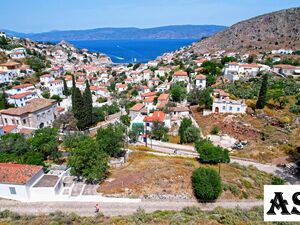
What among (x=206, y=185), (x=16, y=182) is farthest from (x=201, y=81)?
(x=16, y=182)

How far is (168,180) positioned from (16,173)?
17201 mm

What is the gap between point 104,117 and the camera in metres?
64.1

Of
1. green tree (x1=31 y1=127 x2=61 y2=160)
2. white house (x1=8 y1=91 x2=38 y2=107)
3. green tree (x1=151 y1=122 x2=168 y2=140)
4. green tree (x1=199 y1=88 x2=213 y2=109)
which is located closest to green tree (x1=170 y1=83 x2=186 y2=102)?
green tree (x1=199 y1=88 x2=213 y2=109)

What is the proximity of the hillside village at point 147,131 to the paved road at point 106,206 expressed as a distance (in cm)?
90

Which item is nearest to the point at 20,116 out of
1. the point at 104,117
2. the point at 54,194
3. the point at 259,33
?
the point at 104,117

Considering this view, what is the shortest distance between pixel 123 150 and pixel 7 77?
233 ft

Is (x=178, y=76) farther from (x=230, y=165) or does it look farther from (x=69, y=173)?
(x=69, y=173)

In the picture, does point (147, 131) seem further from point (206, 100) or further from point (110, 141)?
point (206, 100)

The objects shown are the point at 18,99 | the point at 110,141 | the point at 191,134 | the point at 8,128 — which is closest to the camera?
the point at 110,141

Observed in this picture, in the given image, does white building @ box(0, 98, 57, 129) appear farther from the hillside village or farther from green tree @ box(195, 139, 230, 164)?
green tree @ box(195, 139, 230, 164)

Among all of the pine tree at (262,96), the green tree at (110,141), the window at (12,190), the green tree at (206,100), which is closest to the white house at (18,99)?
the green tree at (110,141)

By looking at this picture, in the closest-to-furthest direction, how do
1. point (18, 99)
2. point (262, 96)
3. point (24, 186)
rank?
point (24, 186) < point (262, 96) < point (18, 99)

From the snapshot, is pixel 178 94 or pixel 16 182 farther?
pixel 178 94

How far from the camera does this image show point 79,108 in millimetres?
51562
